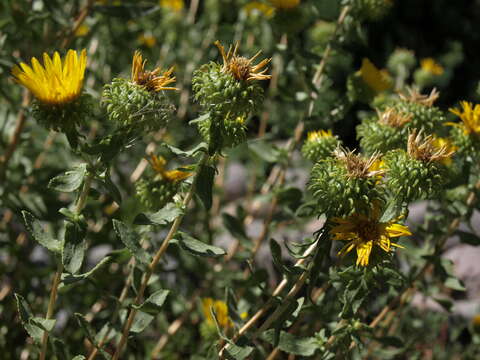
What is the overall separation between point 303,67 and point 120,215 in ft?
3.60

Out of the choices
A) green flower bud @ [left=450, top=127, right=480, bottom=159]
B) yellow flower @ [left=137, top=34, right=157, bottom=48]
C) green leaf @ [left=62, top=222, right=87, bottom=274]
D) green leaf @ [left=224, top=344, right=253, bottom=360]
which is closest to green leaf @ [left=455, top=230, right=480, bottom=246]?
green flower bud @ [left=450, top=127, right=480, bottom=159]

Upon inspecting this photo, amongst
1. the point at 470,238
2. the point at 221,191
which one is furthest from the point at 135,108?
the point at 221,191

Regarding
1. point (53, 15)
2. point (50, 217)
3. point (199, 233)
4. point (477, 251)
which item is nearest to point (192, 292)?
point (199, 233)

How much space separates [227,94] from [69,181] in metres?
0.51

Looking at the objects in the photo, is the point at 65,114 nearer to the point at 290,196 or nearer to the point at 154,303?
the point at 154,303

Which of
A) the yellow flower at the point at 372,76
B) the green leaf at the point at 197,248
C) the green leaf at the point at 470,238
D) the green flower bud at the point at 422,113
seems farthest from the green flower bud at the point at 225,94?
the green leaf at the point at 470,238

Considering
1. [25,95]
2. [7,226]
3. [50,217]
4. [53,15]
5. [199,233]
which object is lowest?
[199,233]

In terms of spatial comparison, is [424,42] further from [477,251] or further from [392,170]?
[392,170]

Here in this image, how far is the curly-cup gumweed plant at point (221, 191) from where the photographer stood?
1.59 meters

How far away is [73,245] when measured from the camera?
1636 mm

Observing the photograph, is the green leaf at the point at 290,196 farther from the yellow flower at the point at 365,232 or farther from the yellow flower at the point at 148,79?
the yellow flower at the point at 148,79

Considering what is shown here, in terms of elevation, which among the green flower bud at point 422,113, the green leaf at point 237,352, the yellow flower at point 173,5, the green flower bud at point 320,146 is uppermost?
the green flower bud at point 422,113

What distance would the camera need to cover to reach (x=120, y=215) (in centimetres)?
272

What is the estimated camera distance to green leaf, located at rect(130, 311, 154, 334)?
1.79 metres
